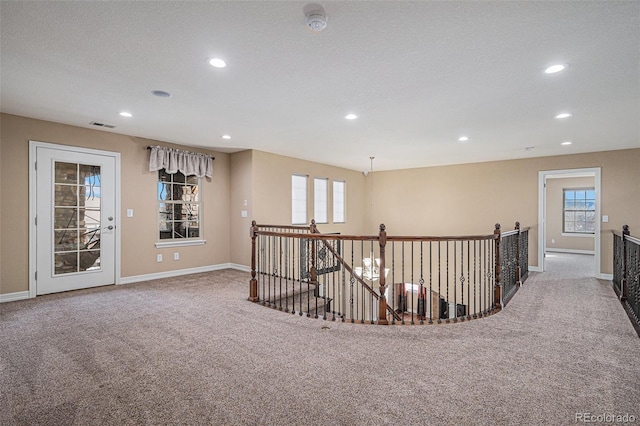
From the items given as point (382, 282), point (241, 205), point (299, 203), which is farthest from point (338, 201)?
point (382, 282)

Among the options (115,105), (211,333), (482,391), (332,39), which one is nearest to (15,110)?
(115,105)

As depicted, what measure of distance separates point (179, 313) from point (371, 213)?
22.5ft

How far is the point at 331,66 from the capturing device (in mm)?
2824

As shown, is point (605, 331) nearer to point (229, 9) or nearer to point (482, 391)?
point (482, 391)

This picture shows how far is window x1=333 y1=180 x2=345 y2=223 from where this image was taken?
8.84m

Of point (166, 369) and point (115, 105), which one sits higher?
point (115, 105)

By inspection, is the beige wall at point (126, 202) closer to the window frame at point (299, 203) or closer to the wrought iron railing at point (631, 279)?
the window frame at point (299, 203)

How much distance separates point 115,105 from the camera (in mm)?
3887

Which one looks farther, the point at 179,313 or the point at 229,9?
the point at 179,313

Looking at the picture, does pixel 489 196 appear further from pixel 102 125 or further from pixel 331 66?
pixel 102 125

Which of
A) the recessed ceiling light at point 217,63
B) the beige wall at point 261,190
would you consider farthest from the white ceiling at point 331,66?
the beige wall at point 261,190

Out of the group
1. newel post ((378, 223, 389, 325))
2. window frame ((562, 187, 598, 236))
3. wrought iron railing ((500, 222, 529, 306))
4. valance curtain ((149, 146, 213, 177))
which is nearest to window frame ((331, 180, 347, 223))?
valance curtain ((149, 146, 213, 177))

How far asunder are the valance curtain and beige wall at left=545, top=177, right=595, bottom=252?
10783 mm

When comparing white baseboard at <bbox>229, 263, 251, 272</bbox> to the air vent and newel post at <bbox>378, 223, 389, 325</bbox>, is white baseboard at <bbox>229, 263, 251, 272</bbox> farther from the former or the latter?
newel post at <bbox>378, 223, 389, 325</bbox>
